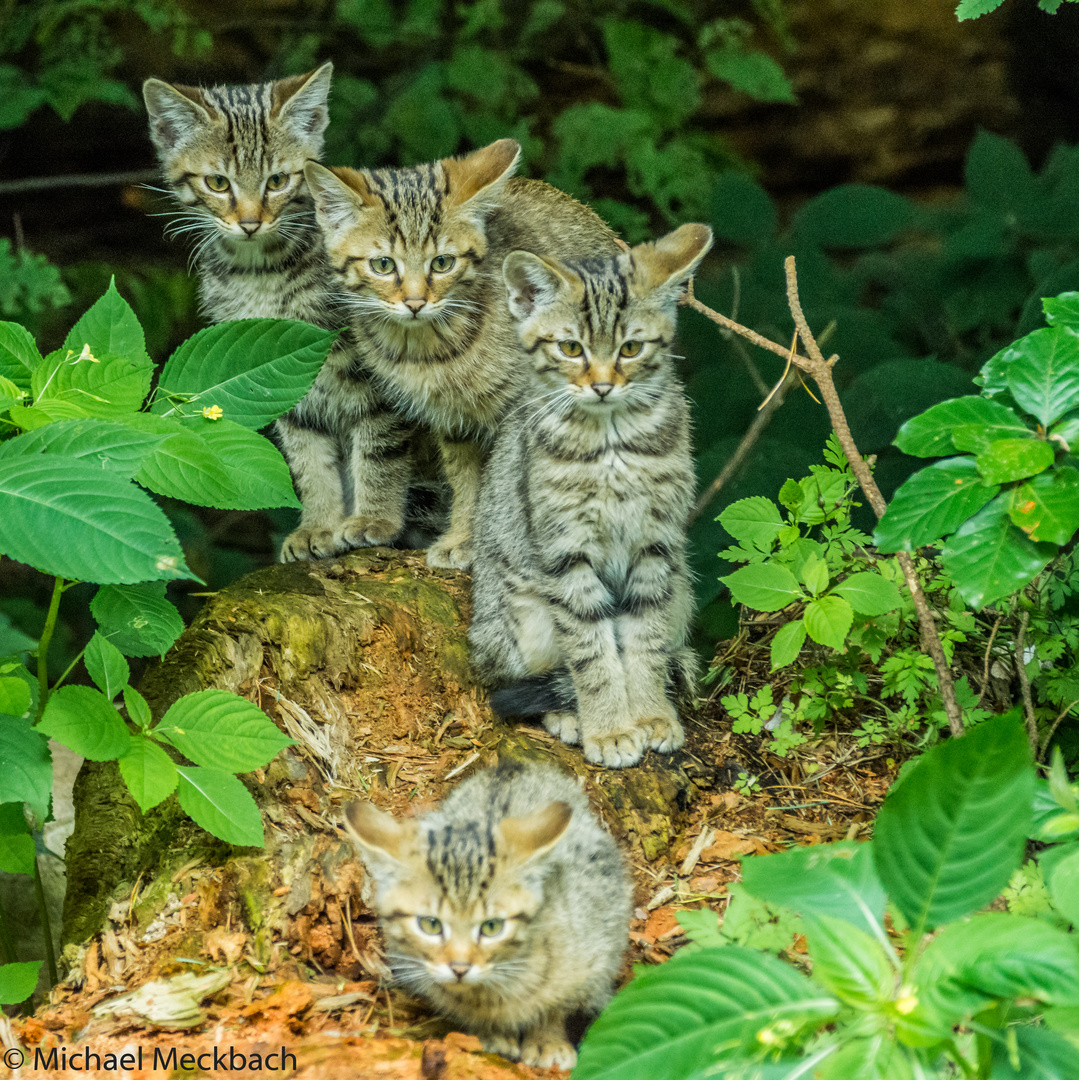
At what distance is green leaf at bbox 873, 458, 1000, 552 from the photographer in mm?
2176

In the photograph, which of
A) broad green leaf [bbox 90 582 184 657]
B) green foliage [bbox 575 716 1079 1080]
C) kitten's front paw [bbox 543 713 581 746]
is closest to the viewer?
green foliage [bbox 575 716 1079 1080]

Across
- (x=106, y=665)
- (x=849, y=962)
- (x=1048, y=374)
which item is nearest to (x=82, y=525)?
(x=106, y=665)

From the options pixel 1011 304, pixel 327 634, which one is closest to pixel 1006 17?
pixel 1011 304

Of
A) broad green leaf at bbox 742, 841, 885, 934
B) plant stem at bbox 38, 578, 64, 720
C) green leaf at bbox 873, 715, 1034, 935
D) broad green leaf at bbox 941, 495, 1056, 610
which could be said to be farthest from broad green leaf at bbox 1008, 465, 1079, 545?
plant stem at bbox 38, 578, 64, 720

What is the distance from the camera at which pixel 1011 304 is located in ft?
15.0

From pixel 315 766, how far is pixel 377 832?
77 cm

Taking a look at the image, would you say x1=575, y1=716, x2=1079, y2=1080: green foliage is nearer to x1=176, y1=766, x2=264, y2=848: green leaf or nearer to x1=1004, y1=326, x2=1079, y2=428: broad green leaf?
x1=1004, y1=326, x2=1079, y2=428: broad green leaf

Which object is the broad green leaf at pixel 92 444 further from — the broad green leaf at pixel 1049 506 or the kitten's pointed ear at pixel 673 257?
the broad green leaf at pixel 1049 506

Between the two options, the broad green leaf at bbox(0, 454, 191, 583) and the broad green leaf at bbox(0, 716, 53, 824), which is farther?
the broad green leaf at bbox(0, 716, 53, 824)

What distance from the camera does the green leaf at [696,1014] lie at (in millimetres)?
1579

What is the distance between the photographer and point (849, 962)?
1.62 meters

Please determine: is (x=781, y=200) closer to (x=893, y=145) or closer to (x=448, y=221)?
(x=893, y=145)

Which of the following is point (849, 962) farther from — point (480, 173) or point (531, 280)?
point (480, 173)

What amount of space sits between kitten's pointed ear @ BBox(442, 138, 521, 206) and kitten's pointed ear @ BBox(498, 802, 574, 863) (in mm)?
2171
